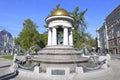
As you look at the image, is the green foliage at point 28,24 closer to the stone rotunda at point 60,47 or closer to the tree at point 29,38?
the tree at point 29,38

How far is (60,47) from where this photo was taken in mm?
18734

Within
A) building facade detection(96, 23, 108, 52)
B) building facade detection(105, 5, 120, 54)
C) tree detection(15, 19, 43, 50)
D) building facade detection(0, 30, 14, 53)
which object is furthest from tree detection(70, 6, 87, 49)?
building facade detection(0, 30, 14, 53)

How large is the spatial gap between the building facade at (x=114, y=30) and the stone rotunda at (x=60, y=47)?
4376 cm

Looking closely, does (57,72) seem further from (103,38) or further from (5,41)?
(5,41)

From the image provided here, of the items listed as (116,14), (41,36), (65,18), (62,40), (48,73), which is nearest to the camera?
(48,73)

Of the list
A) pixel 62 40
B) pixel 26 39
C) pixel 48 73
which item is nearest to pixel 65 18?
pixel 62 40

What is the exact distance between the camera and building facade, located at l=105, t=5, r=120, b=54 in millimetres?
61581

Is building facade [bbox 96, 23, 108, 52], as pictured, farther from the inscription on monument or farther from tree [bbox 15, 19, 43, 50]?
the inscription on monument

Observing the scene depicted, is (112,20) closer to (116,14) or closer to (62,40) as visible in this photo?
(116,14)

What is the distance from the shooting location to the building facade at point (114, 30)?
202 feet

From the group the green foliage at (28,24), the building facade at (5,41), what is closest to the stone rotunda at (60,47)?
the green foliage at (28,24)

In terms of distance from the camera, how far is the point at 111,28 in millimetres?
70562

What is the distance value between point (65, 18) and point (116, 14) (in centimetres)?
4785

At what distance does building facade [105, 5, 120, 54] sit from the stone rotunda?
4376 cm
